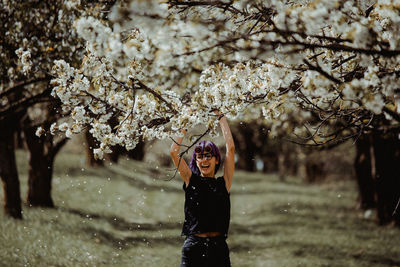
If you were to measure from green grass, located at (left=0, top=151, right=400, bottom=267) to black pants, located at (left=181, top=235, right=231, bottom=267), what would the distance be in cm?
494

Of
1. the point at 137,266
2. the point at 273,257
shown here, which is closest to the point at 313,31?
the point at 137,266

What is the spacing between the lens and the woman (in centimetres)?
484

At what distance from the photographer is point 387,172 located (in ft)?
47.1

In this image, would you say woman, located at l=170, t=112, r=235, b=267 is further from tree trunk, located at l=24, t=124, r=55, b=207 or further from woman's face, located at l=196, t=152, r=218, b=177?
tree trunk, located at l=24, t=124, r=55, b=207

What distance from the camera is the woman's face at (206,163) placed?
5.27 meters

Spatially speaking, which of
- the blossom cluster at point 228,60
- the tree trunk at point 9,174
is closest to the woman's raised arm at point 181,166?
the blossom cluster at point 228,60

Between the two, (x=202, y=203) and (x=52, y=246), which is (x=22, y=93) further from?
(x=202, y=203)

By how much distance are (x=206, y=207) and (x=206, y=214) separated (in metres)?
0.08

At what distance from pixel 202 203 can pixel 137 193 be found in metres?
16.8

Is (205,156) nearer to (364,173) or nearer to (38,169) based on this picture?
(38,169)

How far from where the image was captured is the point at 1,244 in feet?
32.0

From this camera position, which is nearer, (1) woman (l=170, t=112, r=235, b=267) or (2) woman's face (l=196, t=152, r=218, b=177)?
(1) woman (l=170, t=112, r=235, b=267)

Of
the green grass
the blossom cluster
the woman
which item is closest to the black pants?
the woman

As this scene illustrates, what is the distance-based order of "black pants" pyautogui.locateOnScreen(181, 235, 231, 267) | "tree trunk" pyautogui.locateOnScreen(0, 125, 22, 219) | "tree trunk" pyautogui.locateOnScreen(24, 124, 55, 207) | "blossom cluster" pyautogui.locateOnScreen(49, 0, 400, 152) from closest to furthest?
"blossom cluster" pyautogui.locateOnScreen(49, 0, 400, 152)
"black pants" pyautogui.locateOnScreen(181, 235, 231, 267)
"tree trunk" pyautogui.locateOnScreen(0, 125, 22, 219)
"tree trunk" pyautogui.locateOnScreen(24, 124, 55, 207)
